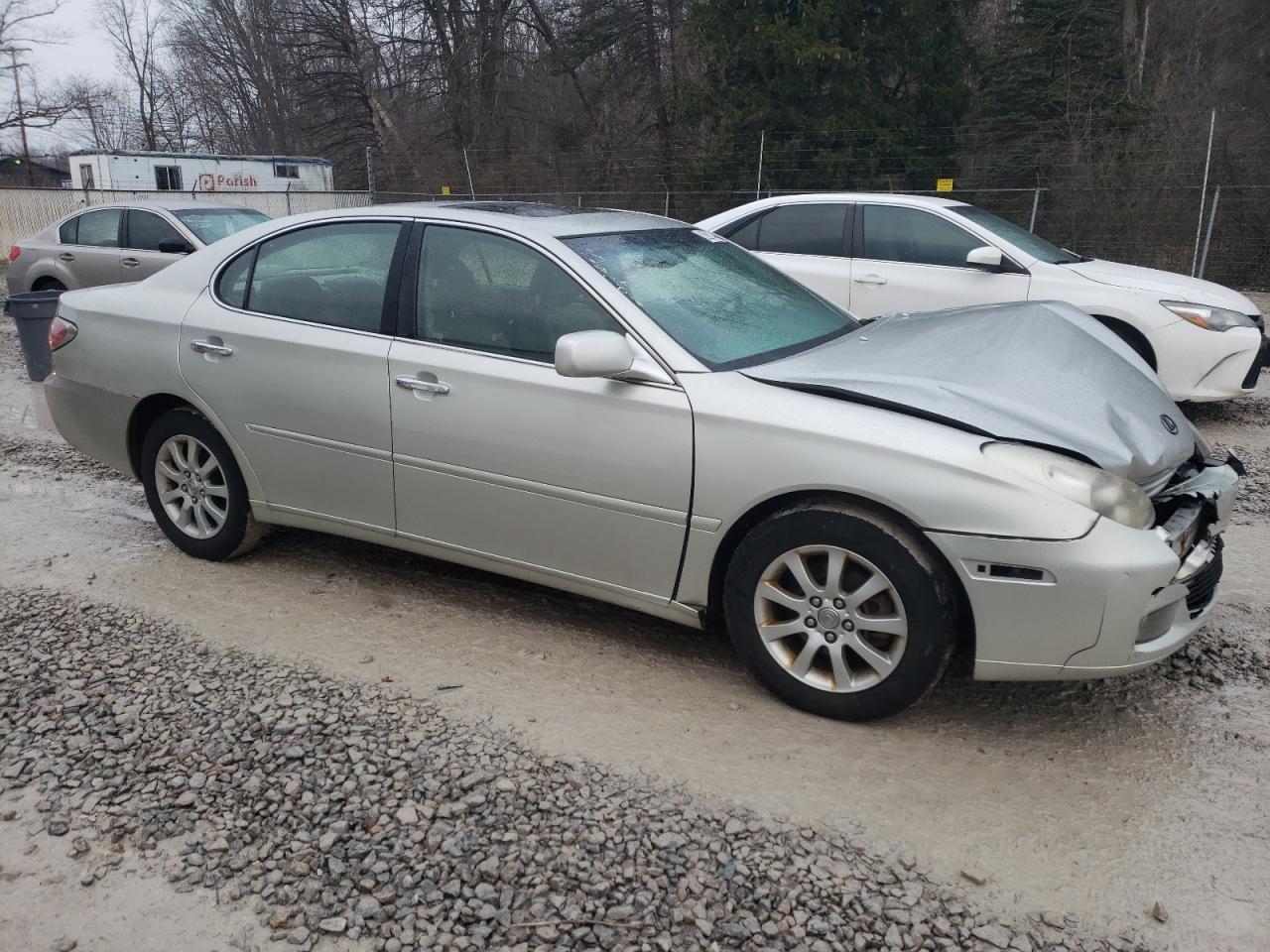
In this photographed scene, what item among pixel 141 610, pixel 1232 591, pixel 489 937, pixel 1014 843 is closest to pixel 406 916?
pixel 489 937

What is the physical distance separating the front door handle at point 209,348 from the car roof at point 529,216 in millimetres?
678

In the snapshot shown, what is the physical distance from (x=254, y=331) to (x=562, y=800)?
2.55m

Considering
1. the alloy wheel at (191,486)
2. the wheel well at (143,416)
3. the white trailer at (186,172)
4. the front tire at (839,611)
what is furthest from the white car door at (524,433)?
the white trailer at (186,172)

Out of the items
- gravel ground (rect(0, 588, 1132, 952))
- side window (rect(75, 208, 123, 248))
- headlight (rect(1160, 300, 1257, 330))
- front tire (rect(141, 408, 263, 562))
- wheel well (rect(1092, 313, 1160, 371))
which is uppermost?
side window (rect(75, 208, 123, 248))

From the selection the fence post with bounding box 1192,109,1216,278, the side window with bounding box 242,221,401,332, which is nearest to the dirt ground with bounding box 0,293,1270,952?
Result: the side window with bounding box 242,221,401,332

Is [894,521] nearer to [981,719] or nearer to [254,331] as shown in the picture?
[981,719]

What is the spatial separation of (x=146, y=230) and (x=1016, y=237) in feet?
28.1

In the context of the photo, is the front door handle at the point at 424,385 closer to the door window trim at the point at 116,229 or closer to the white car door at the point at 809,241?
the white car door at the point at 809,241

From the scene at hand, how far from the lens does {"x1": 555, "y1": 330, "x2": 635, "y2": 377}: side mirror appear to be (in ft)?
11.1

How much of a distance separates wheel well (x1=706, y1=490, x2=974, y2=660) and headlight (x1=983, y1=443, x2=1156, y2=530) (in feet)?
1.08

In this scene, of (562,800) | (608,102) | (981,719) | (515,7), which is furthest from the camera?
(515,7)

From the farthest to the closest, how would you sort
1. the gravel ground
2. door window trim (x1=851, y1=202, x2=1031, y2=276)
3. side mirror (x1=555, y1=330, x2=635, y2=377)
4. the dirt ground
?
door window trim (x1=851, y1=202, x2=1031, y2=276) → side mirror (x1=555, y1=330, x2=635, y2=377) → the dirt ground → the gravel ground

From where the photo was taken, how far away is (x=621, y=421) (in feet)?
11.6

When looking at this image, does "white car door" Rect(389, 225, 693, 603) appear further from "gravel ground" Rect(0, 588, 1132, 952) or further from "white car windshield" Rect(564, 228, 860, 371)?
"gravel ground" Rect(0, 588, 1132, 952)
